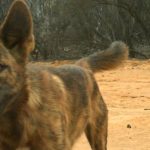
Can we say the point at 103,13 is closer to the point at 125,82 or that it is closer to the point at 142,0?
the point at 142,0

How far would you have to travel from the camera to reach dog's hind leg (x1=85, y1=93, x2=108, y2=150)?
7.41m

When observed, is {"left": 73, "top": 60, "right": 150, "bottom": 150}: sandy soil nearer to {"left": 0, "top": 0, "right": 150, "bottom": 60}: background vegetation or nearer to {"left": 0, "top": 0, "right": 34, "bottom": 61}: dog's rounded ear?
{"left": 0, "top": 0, "right": 34, "bottom": 61}: dog's rounded ear

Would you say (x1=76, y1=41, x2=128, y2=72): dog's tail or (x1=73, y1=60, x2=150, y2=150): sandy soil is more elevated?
(x1=76, y1=41, x2=128, y2=72): dog's tail

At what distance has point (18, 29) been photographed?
543cm

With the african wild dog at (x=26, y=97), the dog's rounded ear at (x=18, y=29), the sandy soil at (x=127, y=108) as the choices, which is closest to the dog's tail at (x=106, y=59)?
the sandy soil at (x=127, y=108)

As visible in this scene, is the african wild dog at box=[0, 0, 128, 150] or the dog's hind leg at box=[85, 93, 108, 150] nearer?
the african wild dog at box=[0, 0, 128, 150]

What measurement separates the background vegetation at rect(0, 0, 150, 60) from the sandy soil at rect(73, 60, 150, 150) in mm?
9414

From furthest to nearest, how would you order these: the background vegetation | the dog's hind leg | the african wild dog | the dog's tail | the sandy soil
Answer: the background vegetation → the sandy soil → the dog's tail → the dog's hind leg → the african wild dog

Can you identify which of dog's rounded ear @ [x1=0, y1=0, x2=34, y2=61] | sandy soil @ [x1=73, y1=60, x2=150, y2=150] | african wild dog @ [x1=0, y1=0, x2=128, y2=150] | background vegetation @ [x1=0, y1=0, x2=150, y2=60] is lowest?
background vegetation @ [x1=0, y1=0, x2=150, y2=60]

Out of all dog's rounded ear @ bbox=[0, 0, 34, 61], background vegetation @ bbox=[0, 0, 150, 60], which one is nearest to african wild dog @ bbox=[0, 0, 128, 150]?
dog's rounded ear @ bbox=[0, 0, 34, 61]

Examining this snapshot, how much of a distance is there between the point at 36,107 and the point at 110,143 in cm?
375

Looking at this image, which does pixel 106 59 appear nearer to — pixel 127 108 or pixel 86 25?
pixel 127 108

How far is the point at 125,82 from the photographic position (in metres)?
18.1

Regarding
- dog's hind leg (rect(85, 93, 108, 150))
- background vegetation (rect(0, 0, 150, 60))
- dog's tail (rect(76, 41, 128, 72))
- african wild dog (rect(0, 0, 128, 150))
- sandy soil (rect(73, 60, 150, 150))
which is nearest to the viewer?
african wild dog (rect(0, 0, 128, 150))
